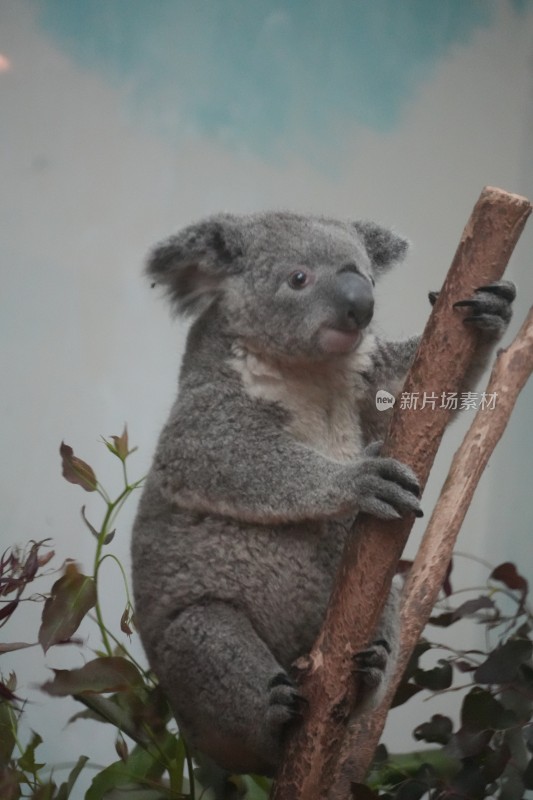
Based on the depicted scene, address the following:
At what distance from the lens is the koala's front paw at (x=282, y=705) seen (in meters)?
1.76

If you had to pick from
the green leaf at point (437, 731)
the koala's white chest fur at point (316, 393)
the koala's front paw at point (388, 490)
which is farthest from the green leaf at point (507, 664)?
the koala's front paw at point (388, 490)

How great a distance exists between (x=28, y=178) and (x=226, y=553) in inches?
64.9

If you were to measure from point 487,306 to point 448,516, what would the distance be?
0.62m

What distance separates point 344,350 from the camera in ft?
6.52

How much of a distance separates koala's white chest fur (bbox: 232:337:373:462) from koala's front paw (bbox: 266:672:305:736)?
54cm

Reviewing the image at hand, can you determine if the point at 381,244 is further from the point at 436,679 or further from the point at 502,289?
the point at 436,679

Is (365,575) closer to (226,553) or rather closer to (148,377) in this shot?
(226,553)

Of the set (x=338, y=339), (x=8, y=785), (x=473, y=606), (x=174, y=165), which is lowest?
(x=8, y=785)

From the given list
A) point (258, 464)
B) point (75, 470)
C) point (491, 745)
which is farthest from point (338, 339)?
point (491, 745)

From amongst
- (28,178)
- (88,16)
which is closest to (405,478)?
(28,178)

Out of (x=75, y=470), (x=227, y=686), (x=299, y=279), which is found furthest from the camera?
(x=75, y=470)

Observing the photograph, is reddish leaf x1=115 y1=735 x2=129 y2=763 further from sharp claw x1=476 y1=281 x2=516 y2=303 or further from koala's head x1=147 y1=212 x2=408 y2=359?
sharp claw x1=476 y1=281 x2=516 y2=303

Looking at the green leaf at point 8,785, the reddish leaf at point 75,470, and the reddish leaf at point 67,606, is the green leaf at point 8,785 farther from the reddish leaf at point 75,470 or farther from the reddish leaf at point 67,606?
the reddish leaf at point 75,470

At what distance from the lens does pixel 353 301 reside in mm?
1902
